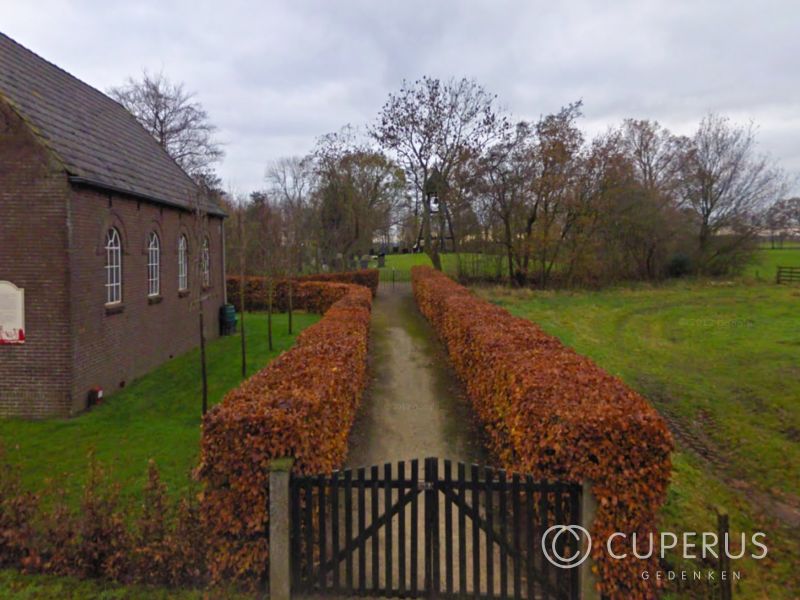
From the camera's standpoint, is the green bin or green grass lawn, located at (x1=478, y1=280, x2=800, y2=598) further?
the green bin

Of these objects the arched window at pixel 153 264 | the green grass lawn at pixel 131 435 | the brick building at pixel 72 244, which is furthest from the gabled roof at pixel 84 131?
the green grass lawn at pixel 131 435

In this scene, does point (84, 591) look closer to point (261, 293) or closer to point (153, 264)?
point (153, 264)

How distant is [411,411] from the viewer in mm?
9688

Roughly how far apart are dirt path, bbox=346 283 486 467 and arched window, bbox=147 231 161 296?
642 centimetres

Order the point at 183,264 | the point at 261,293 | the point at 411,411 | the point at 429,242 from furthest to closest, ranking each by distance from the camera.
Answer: the point at 429,242, the point at 261,293, the point at 183,264, the point at 411,411

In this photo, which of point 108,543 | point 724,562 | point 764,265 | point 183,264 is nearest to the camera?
point 724,562

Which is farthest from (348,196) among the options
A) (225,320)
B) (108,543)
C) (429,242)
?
(108,543)

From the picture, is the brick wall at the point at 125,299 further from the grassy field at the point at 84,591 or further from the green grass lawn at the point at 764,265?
the green grass lawn at the point at 764,265

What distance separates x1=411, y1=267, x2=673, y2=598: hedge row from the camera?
14.1ft

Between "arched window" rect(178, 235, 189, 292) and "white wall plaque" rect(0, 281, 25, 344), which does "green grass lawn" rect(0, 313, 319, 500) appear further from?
"arched window" rect(178, 235, 189, 292)

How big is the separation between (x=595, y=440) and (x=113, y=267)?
11513mm

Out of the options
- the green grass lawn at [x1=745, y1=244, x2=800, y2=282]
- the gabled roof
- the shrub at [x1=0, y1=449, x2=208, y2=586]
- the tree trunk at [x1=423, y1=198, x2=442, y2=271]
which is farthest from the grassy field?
the green grass lawn at [x1=745, y1=244, x2=800, y2=282]

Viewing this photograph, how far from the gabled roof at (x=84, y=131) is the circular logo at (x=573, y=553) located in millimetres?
9252

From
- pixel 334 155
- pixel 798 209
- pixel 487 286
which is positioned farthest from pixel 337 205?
pixel 798 209
